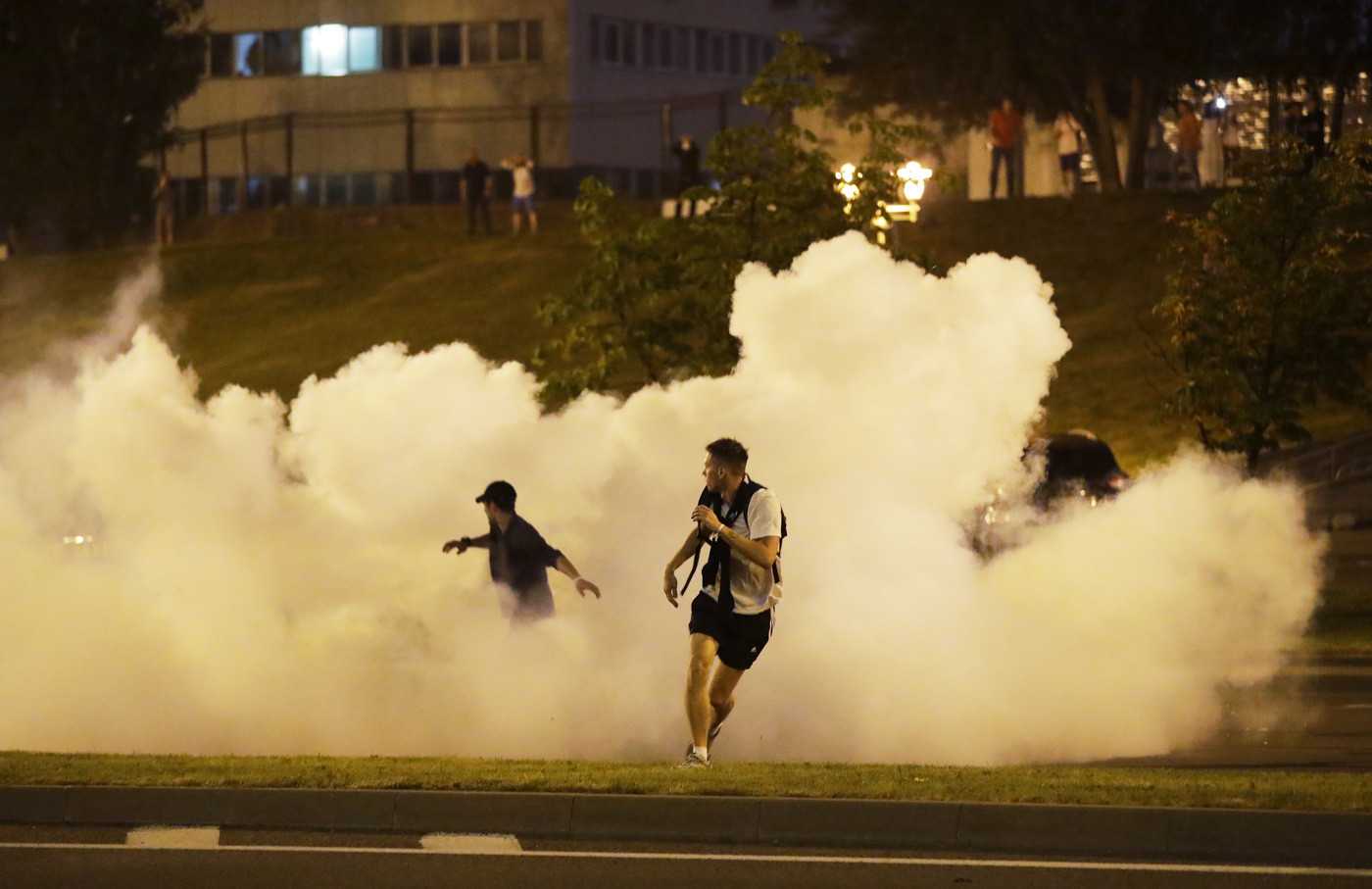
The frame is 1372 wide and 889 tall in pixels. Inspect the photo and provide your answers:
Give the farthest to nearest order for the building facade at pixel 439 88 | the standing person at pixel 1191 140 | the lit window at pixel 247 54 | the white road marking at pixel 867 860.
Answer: the lit window at pixel 247 54 → the building facade at pixel 439 88 → the standing person at pixel 1191 140 → the white road marking at pixel 867 860

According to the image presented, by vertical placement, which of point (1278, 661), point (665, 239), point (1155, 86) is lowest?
point (1278, 661)

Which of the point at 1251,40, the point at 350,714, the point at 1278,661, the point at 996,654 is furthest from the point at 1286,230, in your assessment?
the point at 1251,40

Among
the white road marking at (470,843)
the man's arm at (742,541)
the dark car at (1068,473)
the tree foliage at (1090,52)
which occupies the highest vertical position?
the tree foliage at (1090,52)

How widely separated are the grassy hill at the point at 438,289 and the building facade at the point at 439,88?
8436 millimetres

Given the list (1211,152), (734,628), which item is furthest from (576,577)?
(1211,152)

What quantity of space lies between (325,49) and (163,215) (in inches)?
465

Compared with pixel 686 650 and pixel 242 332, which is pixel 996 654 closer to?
pixel 686 650

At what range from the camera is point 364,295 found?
39.3m

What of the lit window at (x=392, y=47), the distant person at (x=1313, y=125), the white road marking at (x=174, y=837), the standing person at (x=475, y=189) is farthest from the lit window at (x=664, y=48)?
the white road marking at (x=174, y=837)

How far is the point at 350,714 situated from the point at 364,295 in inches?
1075

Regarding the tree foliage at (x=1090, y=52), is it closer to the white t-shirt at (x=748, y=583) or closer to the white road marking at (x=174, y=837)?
the white t-shirt at (x=748, y=583)

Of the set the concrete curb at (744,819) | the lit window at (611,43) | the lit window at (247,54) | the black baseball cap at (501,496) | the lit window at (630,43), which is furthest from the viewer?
the lit window at (247,54)

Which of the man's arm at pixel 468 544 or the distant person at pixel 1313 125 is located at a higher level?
the distant person at pixel 1313 125

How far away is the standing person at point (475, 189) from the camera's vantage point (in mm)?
39309
